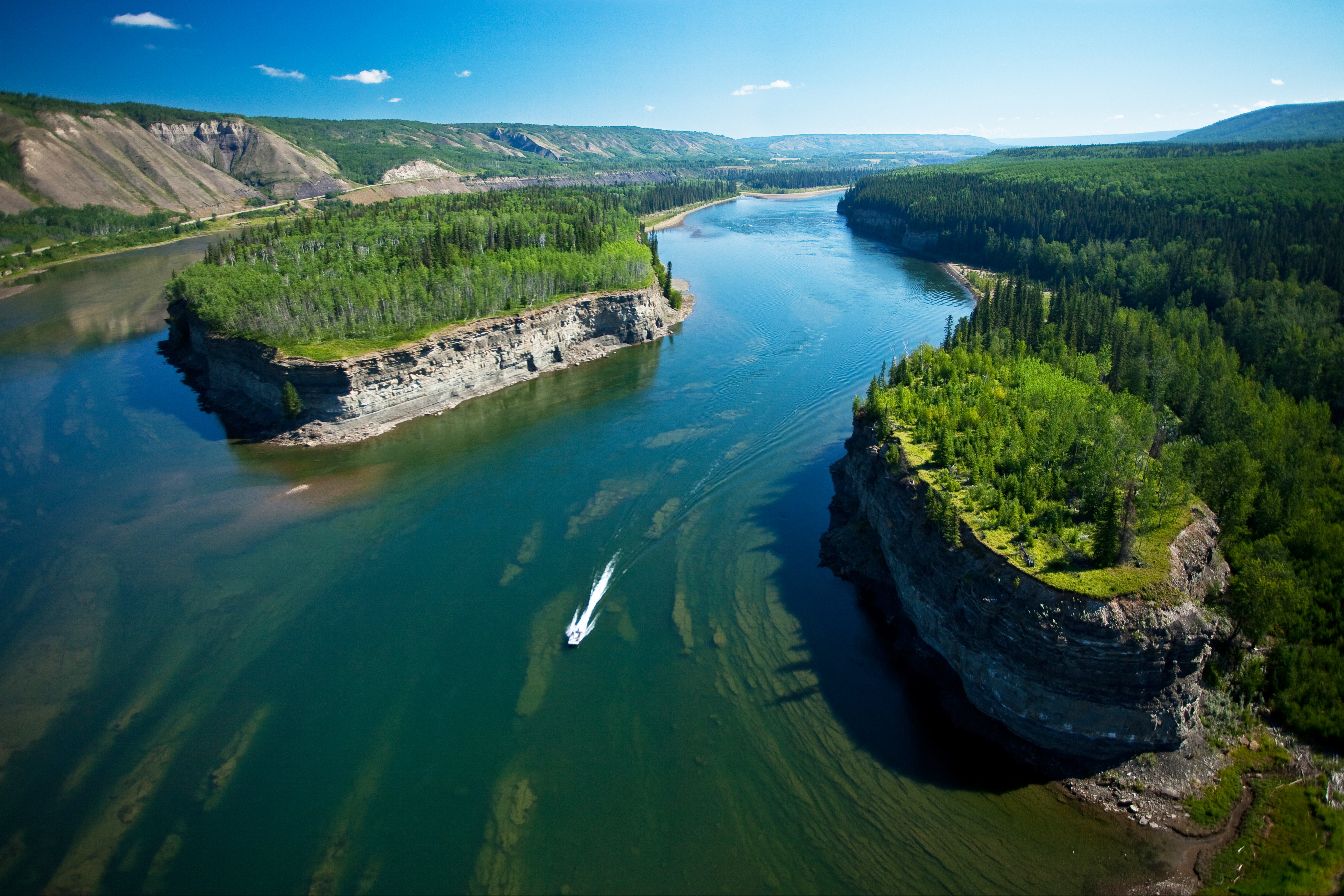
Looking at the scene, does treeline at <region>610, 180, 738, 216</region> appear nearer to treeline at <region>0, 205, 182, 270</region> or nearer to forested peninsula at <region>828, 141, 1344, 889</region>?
treeline at <region>0, 205, 182, 270</region>

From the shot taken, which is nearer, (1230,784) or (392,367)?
(1230,784)

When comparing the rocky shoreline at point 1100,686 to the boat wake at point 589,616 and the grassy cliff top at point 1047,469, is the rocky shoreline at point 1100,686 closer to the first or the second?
the grassy cliff top at point 1047,469

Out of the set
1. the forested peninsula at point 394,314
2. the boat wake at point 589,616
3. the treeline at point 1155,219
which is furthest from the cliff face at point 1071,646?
the treeline at point 1155,219

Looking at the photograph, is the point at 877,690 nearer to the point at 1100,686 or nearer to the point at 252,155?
the point at 1100,686

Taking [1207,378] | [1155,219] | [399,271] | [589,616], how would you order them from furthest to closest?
[1155,219], [399,271], [1207,378], [589,616]

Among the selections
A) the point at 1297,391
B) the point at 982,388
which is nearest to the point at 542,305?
the point at 982,388

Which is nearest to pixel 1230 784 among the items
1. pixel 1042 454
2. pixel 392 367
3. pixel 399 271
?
pixel 1042 454

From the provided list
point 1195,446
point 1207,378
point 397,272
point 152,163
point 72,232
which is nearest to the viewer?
point 1195,446

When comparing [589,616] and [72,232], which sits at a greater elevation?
[72,232]
